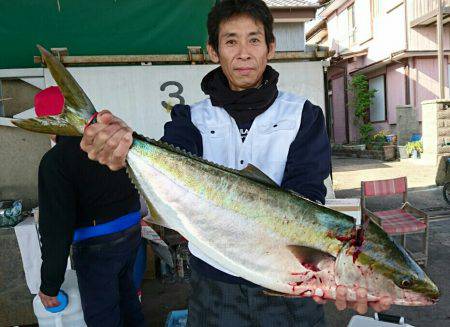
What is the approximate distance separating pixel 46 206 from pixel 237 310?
180cm

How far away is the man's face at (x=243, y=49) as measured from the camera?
205 cm

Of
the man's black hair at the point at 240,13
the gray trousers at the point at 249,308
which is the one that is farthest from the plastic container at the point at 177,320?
the man's black hair at the point at 240,13

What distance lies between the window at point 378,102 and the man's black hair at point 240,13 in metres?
18.6

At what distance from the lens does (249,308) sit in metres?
1.91

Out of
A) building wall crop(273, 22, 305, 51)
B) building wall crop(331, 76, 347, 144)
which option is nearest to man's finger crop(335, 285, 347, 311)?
building wall crop(273, 22, 305, 51)

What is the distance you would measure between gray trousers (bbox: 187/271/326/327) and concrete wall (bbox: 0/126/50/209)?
4.03m

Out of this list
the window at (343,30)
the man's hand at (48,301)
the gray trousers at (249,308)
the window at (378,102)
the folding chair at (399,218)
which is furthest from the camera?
the window at (343,30)

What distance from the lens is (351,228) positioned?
1.60 m

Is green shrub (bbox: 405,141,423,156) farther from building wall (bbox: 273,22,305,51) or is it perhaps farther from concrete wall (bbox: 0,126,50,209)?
concrete wall (bbox: 0,126,50,209)

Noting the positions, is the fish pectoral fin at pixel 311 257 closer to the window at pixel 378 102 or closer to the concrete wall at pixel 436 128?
the concrete wall at pixel 436 128

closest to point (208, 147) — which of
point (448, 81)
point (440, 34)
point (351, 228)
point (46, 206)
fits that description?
point (351, 228)

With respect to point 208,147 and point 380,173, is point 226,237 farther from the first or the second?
point 380,173

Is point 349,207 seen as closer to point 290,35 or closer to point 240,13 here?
point 240,13

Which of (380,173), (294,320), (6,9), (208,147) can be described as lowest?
(380,173)
